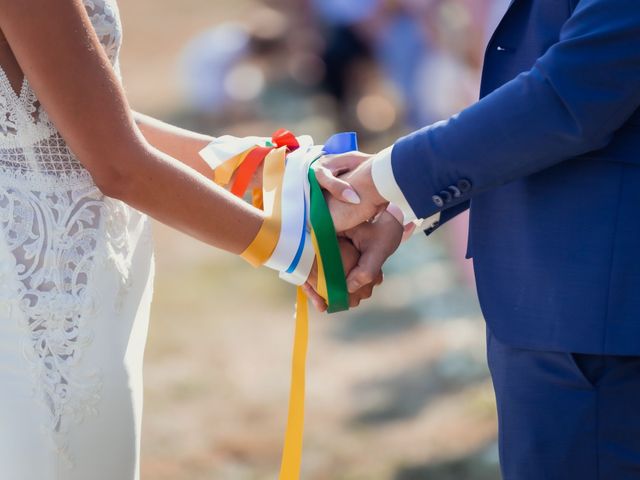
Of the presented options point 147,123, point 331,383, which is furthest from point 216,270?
point 147,123

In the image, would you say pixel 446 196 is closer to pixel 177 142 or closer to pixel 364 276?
pixel 364 276

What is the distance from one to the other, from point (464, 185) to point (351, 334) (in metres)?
3.17

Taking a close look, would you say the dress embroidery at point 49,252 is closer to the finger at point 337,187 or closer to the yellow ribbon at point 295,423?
the yellow ribbon at point 295,423

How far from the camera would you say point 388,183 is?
2.25 m

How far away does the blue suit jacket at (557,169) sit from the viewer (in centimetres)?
194

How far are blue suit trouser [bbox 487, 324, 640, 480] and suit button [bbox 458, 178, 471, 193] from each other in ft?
1.07

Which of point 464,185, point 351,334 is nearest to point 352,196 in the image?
point 464,185

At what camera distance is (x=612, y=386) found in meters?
2.03

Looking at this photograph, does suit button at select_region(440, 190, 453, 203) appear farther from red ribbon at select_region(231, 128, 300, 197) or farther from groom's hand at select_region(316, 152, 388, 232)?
red ribbon at select_region(231, 128, 300, 197)

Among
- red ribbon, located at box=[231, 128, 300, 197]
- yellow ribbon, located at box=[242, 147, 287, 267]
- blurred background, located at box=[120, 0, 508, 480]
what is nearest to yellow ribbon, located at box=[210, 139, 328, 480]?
yellow ribbon, located at box=[242, 147, 287, 267]

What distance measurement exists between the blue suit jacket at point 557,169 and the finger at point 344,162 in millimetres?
362

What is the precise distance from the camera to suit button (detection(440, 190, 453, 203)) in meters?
2.14

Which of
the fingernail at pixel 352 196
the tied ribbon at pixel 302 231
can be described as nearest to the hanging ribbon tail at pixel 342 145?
the tied ribbon at pixel 302 231

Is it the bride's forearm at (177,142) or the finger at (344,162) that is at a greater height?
the bride's forearm at (177,142)
